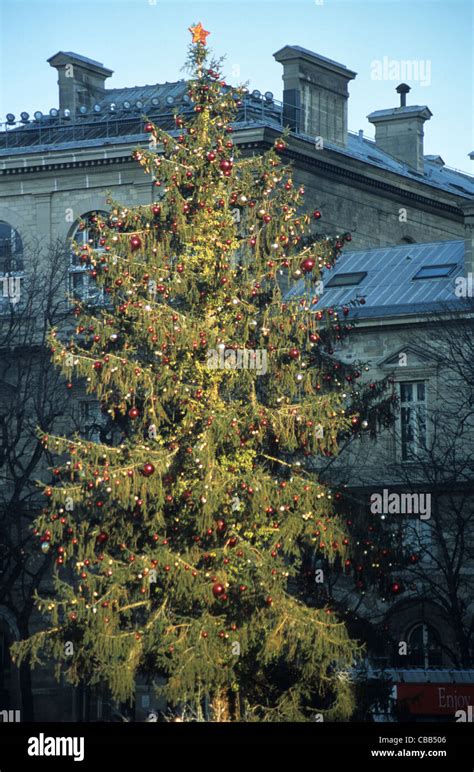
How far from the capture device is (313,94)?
58.7m

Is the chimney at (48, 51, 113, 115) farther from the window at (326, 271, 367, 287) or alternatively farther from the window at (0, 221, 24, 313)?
the window at (326, 271, 367, 287)

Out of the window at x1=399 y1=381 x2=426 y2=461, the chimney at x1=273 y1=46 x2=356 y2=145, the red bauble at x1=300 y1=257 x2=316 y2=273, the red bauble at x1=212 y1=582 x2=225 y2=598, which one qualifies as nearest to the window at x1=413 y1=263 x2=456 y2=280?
the window at x1=399 y1=381 x2=426 y2=461

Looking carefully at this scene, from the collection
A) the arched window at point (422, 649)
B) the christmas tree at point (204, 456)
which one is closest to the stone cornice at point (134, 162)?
the arched window at point (422, 649)

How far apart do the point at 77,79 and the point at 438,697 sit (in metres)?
29.4

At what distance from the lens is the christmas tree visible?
26.9 m

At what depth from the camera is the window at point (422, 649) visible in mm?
45800

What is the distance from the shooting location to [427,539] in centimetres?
4647

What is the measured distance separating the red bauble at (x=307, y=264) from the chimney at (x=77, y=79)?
1223 inches

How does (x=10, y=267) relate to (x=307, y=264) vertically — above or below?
above

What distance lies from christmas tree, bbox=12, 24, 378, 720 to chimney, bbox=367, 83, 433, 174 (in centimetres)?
3668

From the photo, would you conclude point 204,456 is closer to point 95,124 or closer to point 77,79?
point 95,124

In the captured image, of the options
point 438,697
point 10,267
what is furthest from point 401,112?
point 438,697

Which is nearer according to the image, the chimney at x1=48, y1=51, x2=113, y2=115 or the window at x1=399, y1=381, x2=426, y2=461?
the window at x1=399, y1=381, x2=426, y2=461

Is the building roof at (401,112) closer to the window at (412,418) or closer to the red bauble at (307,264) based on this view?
the window at (412,418)
